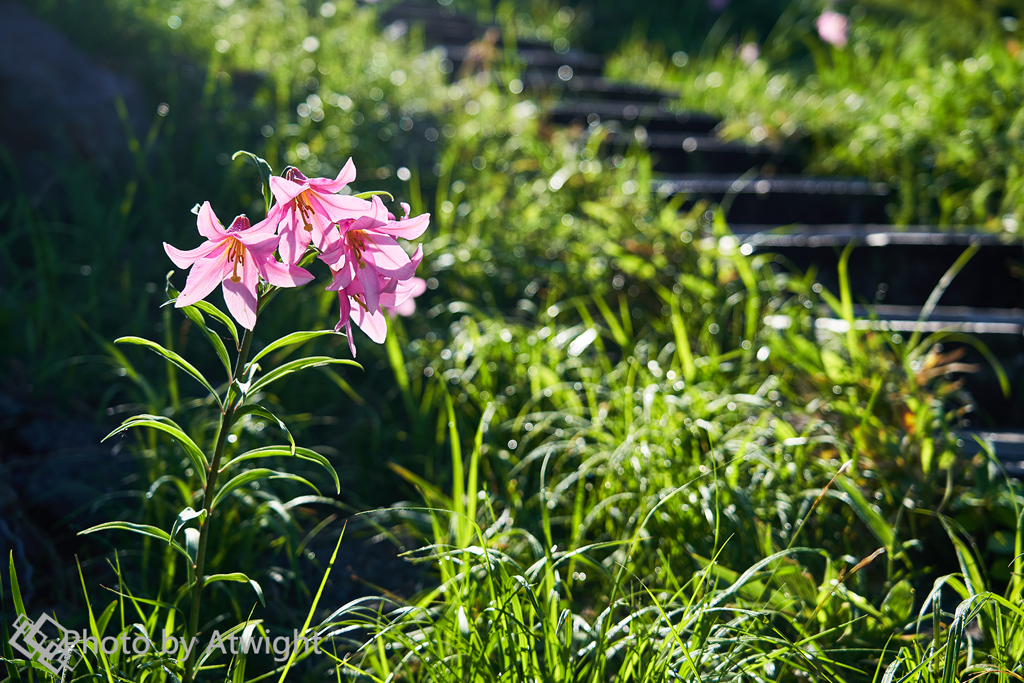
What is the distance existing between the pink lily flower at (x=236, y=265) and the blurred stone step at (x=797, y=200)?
107 inches

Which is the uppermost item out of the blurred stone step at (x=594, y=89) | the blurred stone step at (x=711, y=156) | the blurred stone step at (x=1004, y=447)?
the blurred stone step at (x=594, y=89)

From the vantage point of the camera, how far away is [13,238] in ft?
7.58

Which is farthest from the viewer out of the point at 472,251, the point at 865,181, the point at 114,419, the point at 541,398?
the point at 865,181

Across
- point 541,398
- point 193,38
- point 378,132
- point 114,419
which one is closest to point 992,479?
point 541,398

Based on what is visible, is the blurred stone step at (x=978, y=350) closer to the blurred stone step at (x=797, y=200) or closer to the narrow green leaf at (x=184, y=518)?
the blurred stone step at (x=797, y=200)

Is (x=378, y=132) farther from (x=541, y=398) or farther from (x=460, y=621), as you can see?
(x=460, y=621)

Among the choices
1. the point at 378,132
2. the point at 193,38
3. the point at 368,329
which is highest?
the point at 193,38

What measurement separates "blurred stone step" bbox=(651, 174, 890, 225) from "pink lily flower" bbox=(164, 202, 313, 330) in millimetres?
2728

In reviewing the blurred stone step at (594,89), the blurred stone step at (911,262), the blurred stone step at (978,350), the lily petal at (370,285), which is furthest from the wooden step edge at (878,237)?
the lily petal at (370,285)

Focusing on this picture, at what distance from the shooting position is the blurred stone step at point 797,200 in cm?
339

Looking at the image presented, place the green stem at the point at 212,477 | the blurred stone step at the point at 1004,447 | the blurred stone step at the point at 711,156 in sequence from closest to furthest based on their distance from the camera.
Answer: the green stem at the point at 212,477, the blurred stone step at the point at 1004,447, the blurred stone step at the point at 711,156

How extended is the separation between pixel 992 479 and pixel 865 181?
2.34 metres

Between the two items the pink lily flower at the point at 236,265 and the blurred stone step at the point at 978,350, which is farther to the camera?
the blurred stone step at the point at 978,350

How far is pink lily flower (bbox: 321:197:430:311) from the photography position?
36.9 inches
